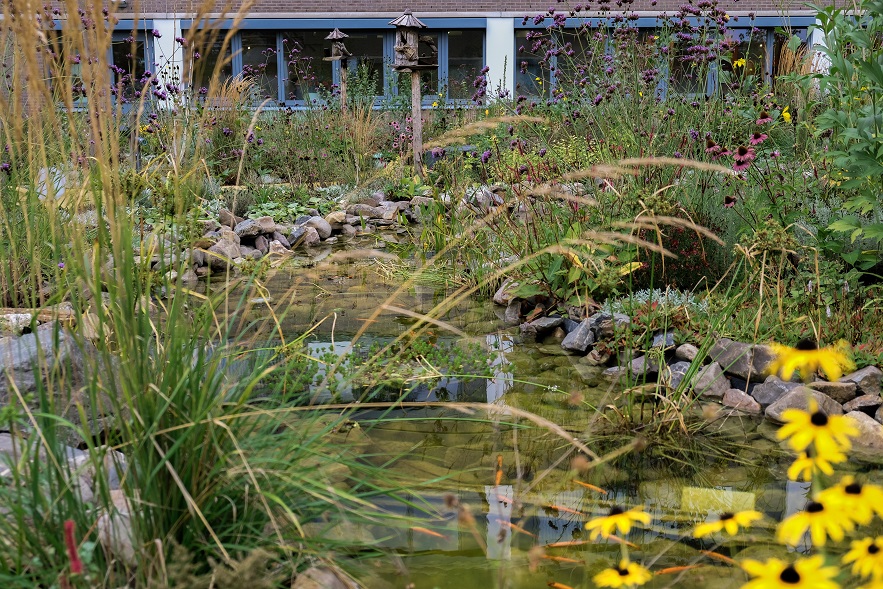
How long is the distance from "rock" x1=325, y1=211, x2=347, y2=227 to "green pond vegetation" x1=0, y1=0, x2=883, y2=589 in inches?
65.1

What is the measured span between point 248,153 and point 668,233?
6.08 metres

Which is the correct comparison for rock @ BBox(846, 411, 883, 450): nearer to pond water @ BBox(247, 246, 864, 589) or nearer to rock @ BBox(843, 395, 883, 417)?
rock @ BBox(843, 395, 883, 417)

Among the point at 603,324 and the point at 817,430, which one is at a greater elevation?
the point at 817,430

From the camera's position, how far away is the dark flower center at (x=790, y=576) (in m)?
1.14

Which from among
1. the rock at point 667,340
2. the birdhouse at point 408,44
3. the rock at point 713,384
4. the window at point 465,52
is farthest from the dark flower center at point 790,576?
the window at point 465,52

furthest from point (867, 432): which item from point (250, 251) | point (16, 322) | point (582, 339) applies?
point (250, 251)

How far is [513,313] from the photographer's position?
14.8 ft

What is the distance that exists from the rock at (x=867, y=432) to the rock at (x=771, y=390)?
0.97ft

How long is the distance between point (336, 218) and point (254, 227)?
98 centimetres

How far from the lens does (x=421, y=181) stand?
346 inches

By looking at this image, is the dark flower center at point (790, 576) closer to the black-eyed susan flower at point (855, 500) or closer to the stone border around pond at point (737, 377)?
the black-eyed susan flower at point (855, 500)

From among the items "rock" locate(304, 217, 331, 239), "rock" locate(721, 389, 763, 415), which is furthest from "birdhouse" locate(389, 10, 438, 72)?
"rock" locate(721, 389, 763, 415)

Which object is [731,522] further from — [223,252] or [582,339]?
[223,252]

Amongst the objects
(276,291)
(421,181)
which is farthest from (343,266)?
(421,181)
